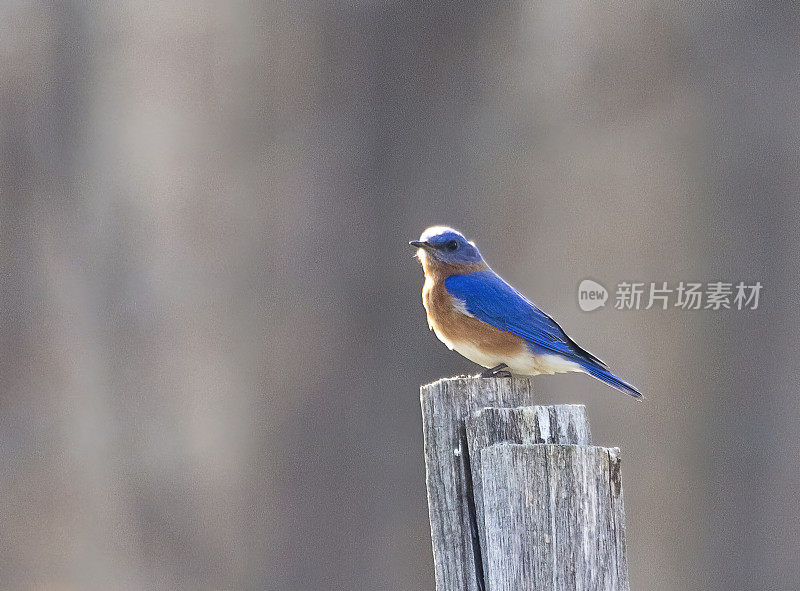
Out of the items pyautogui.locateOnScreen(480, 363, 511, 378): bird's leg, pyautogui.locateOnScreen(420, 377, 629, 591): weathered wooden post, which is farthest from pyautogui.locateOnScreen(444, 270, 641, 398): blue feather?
pyautogui.locateOnScreen(420, 377, 629, 591): weathered wooden post

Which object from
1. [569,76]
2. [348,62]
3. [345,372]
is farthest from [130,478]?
[569,76]

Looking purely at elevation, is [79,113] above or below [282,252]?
above

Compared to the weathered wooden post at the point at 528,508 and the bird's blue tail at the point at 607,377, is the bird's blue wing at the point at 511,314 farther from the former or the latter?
the weathered wooden post at the point at 528,508

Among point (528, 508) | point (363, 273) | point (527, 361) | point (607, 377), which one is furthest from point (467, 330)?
point (363, 273)

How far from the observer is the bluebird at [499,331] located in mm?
4793

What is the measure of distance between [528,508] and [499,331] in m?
2.22

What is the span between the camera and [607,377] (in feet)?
15.4

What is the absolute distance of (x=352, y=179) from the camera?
29.1 feet

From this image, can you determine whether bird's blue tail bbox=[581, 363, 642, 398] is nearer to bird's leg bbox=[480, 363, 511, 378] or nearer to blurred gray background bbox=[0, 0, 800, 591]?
bird's leg bbox=[480, 363, 511, 378]

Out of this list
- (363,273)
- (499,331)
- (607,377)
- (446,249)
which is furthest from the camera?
(363,273)

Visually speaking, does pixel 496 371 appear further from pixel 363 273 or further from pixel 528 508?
pixel 363 273

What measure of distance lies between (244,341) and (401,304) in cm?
127

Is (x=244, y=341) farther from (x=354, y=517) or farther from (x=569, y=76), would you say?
(x=569, y=76)

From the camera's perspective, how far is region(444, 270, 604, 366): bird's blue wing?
4.81 m
